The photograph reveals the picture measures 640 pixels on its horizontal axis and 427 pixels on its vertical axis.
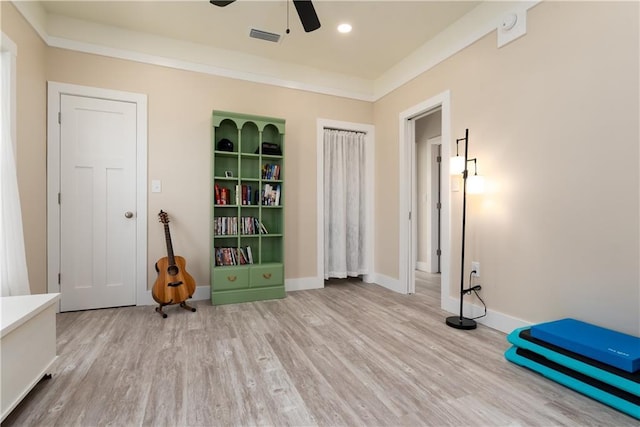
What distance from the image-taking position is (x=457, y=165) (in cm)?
289

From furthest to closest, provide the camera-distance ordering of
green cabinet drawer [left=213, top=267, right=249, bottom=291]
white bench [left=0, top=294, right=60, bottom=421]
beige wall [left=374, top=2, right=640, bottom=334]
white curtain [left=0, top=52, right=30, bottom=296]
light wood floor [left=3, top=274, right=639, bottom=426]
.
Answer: green cabinet drawer [left=213, top=267, right=249, bottom=291] → white curtain [left=0, top=52, right=30, bottom=296] → beige wall [left=374, top=2, right=640, bottom=334] → light wood floor [left=3, top=274, right=639, bottom=426] → white bench [left=0, top=294, right=60, bottom=421]

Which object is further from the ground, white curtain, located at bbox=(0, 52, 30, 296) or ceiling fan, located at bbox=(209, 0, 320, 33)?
ceiling fan, located at bbox=(209, 0, 320, 33)

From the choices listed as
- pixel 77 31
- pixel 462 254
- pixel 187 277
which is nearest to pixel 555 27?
pixel 462 254

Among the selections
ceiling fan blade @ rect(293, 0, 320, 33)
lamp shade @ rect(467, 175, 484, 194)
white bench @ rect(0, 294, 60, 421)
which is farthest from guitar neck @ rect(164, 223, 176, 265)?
lamp shade @ rect(467, 175, 484, 194)

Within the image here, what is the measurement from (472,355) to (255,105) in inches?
132

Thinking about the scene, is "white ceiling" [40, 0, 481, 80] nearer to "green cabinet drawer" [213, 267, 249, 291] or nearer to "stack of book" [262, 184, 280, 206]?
"stack of book" [262, 184, 280, 206]

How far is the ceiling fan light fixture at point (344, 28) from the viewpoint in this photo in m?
3.11

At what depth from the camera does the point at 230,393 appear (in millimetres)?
1672

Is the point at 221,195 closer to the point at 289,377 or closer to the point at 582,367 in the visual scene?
the point at 289,377

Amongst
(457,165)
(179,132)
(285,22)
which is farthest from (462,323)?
(179,132)

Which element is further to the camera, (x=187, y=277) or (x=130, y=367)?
(x=187, y=277)

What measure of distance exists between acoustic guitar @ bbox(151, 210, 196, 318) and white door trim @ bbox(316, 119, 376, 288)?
162 cm

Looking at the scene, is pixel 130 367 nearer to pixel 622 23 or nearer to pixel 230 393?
pixel 230 393

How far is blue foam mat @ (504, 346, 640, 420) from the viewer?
1.47 meters
